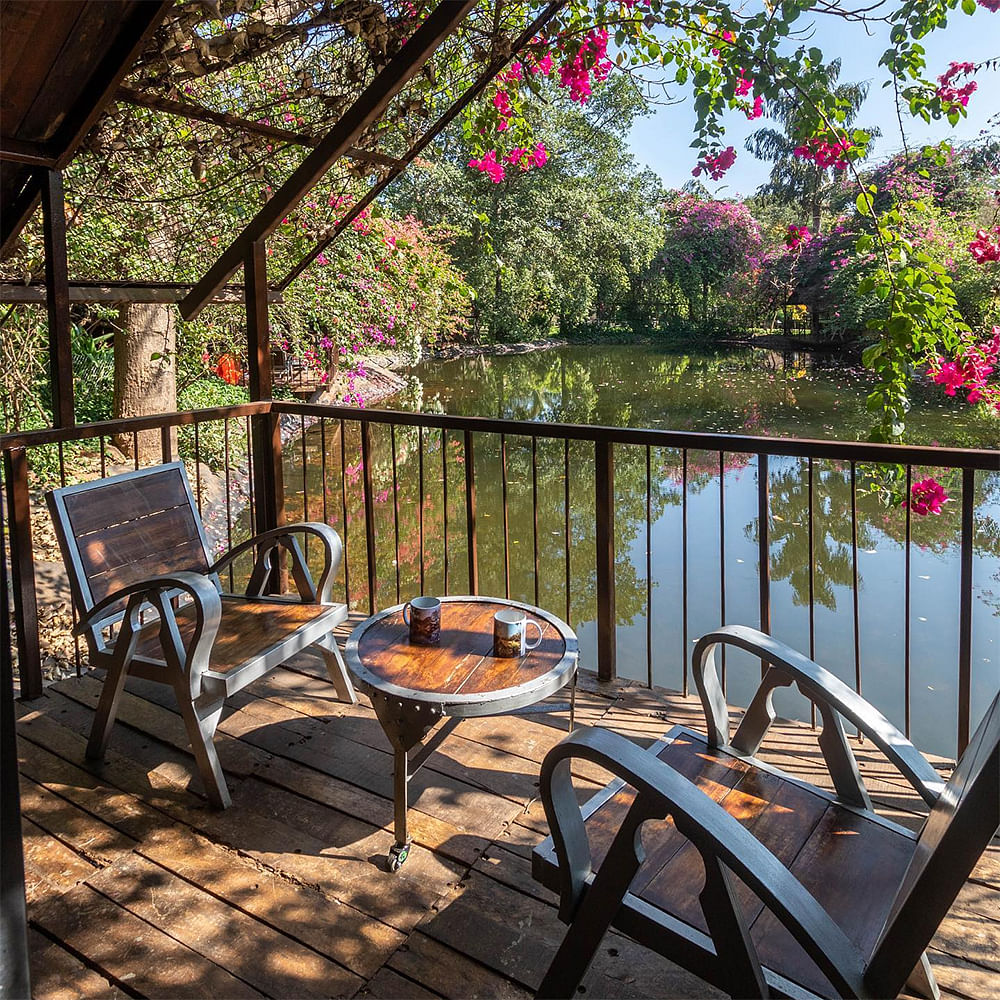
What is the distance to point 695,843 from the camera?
3.39 feet

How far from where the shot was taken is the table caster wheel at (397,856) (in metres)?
1.81

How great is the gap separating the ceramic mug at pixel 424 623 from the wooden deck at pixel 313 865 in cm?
41

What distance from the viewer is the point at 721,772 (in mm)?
1540

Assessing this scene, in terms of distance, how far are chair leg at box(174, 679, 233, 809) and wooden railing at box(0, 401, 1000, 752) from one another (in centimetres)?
87

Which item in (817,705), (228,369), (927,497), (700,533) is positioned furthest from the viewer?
(228,369)

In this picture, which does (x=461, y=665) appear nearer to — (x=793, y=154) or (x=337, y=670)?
(x=337, y=670)

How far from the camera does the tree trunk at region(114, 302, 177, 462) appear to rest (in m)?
6.44

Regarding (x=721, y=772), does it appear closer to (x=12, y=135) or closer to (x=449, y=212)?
(x=12, y=135)

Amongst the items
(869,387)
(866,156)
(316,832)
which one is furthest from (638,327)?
(316,832)

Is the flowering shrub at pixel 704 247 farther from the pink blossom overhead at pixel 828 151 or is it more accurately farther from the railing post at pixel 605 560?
the railing post at pixel 605 560

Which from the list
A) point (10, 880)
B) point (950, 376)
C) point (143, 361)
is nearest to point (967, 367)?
point (950, 376)

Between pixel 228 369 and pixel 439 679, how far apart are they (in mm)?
6717

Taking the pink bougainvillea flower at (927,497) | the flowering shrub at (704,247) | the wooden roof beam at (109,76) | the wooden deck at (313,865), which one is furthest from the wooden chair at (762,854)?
the flowering shrub at (704,247)

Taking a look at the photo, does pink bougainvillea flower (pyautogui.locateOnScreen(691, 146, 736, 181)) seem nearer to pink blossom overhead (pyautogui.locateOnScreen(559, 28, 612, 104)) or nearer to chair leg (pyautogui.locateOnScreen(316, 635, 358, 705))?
pink blossom overhead (pyautogui.locateOnScreen(559, 28, 612, 104))
